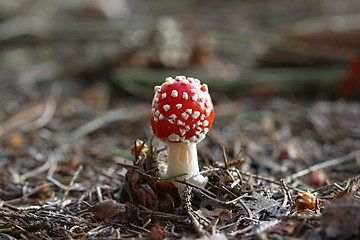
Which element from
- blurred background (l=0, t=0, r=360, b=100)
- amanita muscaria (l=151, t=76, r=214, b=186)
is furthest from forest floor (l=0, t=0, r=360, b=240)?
amanita muscaria (l=151, t=76, r=214, b=186)

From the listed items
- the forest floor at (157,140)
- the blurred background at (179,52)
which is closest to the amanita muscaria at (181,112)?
the forest floor at (157,140)

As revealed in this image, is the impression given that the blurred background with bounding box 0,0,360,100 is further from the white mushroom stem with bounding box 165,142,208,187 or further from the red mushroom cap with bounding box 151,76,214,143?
the red mushroom cap with bounding box 151,76,214,143

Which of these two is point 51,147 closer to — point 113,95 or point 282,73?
point 113,95

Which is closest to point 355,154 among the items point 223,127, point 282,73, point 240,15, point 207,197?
point 223,127

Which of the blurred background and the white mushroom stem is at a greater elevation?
the blurred background

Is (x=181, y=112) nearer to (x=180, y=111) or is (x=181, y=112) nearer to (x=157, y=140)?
(x=180, y=111)

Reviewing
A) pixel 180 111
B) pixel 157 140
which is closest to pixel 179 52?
pixel 157 140
